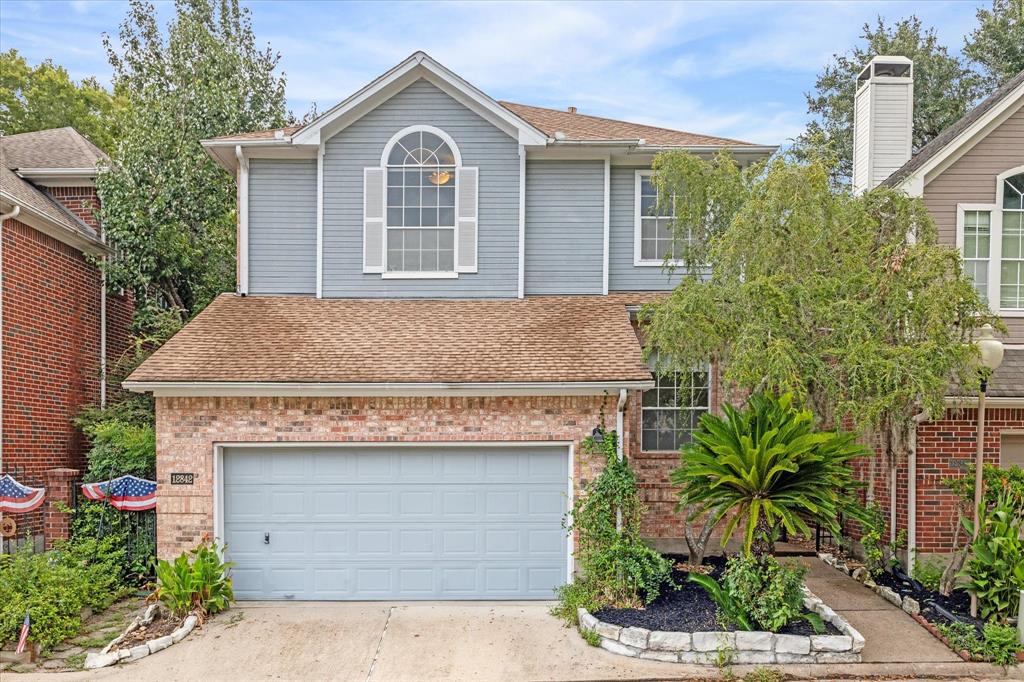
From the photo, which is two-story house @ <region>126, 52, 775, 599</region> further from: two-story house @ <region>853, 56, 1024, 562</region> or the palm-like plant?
two-story house @ <region>853, 56, 1024, 562</region>

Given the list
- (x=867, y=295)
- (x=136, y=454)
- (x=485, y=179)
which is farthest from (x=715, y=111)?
(x=136, y=454)

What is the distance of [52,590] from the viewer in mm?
8633

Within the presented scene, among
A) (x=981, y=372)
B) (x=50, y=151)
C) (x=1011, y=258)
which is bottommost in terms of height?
(x=981, y=372)

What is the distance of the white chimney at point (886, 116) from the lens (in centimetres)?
1301

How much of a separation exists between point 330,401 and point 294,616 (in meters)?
2.64

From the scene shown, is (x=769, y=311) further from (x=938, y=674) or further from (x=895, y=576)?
(x=895, y=576)

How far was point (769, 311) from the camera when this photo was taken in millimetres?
7961

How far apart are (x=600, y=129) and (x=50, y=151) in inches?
410

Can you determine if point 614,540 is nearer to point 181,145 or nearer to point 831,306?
point 831,306

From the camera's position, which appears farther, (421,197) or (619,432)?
(421,197)

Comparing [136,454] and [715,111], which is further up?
[715,111]

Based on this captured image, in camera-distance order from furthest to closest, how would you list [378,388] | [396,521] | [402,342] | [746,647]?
1. [402,342]
2. [396,521]
3. [378,388]
4. [746,647]

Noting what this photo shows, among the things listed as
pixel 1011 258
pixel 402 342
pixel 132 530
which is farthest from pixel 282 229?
pixel 1011 258

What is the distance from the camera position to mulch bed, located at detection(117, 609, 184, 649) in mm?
8305
